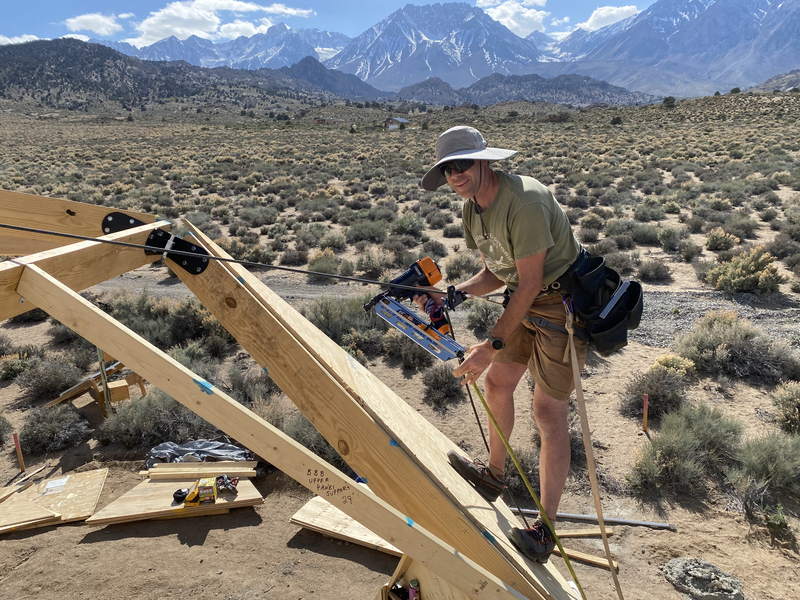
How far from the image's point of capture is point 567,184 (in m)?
17.9

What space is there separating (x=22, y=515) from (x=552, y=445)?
438cm

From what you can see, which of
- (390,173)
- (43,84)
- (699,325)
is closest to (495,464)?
(699,325)

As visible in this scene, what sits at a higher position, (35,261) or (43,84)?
(43,84)

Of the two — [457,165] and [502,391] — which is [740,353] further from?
[457,165]

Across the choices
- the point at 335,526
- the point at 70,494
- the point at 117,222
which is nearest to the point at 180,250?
the point at 117,222

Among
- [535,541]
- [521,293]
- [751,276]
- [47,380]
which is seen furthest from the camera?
[751,276]

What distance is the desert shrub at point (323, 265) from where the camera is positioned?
9827 millimetres

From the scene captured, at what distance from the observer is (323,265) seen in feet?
33.3

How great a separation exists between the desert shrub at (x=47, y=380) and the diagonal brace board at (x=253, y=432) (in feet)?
16.6

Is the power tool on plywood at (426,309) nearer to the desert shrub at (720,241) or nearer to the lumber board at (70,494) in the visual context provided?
the lumber board at (70,494)

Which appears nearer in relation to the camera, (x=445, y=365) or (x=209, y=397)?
(x=209, y=397)

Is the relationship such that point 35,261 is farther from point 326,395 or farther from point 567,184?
point 567,184

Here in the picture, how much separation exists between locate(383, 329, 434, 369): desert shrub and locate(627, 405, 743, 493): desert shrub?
295 centimetres

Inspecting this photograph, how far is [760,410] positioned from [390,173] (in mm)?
18958
